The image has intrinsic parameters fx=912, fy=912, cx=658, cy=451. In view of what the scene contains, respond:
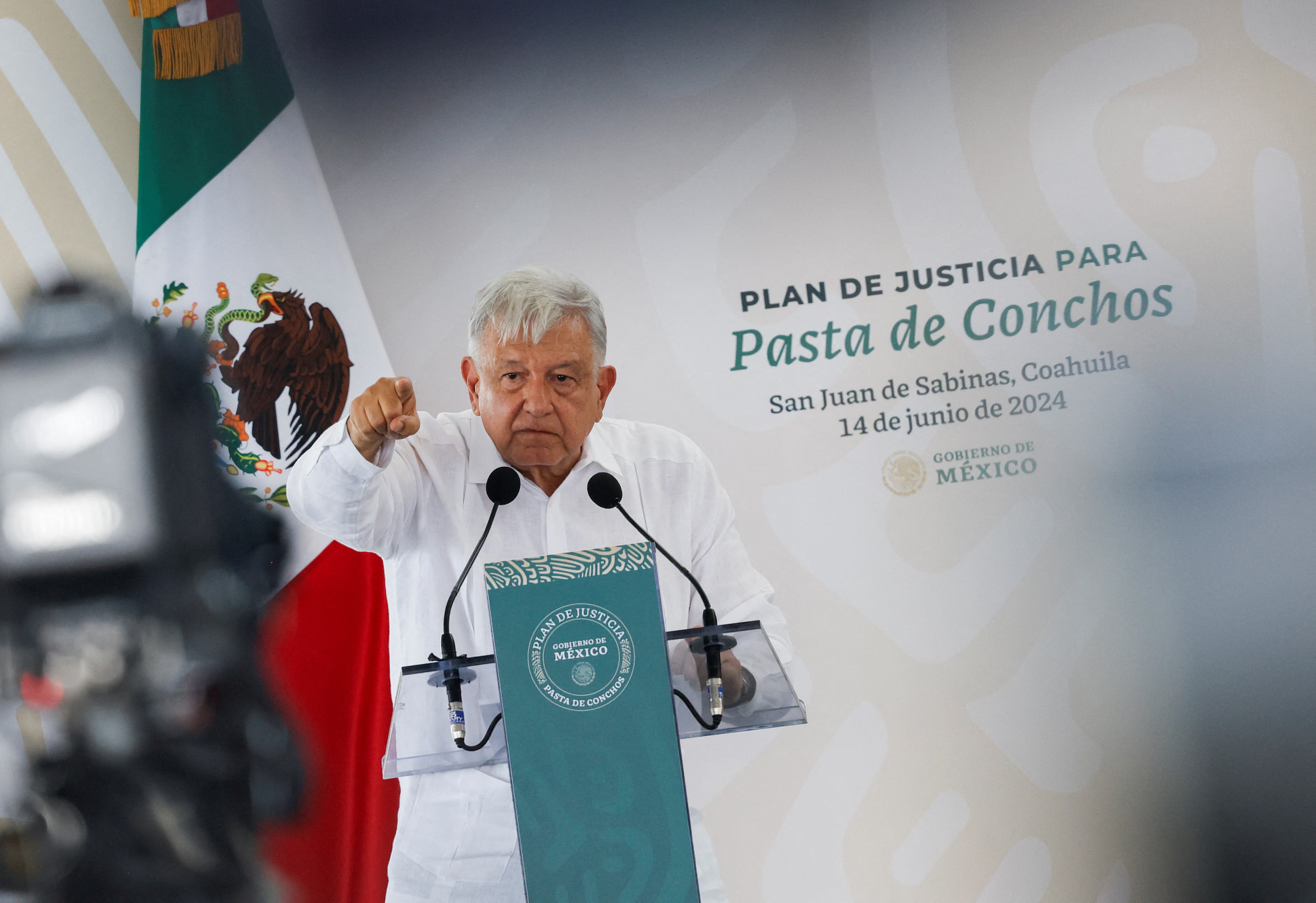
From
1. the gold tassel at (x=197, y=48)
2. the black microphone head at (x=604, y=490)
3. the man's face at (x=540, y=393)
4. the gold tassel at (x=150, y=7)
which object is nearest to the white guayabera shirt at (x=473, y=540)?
the man's face at (x=540, y=393)

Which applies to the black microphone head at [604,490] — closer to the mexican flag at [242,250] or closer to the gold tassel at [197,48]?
the mexican flag at [242,250]

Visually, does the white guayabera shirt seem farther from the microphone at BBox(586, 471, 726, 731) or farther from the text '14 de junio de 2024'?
the text '14 de junio de 2024'

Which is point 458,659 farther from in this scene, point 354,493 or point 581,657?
point 354,493

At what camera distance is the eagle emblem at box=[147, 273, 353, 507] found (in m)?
2.45

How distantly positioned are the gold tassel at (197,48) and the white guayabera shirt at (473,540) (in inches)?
48.4

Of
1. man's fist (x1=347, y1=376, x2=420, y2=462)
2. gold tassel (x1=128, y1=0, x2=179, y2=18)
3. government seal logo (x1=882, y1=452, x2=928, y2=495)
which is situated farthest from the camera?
government seal logo (x1=882, y1=452, x2=928, y2=495)

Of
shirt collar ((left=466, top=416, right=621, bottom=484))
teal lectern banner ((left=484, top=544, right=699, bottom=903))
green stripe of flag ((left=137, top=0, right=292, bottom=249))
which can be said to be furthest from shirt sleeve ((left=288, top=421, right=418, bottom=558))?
green stripe of flag ((left=137, top=0, right=292, bottom=249))

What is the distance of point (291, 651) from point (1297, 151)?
317cm

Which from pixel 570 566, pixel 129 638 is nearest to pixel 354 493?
pixel 570 566

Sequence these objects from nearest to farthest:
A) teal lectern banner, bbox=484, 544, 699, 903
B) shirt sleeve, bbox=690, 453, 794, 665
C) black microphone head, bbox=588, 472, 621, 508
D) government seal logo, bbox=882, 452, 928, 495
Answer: teal lectern banner, bbox=484, 544, 699, 903 < black microphone head, bbox=588, 472, 621, 508 < shirt sleeve, bbox=690, 453, 794, 665 < government seal logo, bbox=882, 452, 928, 495

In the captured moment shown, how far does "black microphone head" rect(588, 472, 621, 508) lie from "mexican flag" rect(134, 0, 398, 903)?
119 cm

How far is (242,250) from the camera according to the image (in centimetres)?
250

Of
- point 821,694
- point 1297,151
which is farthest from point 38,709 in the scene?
point 1297,151

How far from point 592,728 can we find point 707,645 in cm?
24
